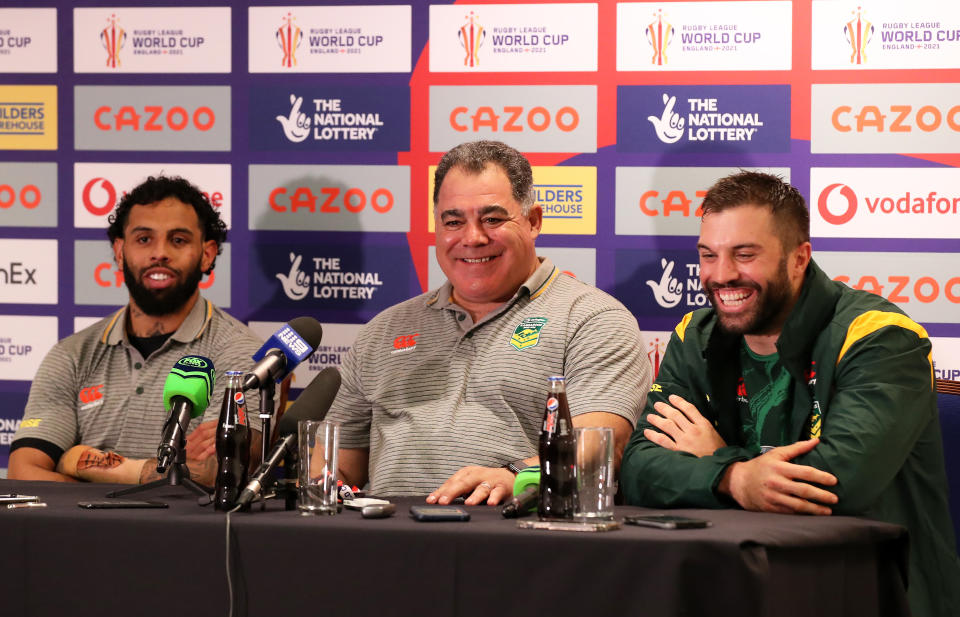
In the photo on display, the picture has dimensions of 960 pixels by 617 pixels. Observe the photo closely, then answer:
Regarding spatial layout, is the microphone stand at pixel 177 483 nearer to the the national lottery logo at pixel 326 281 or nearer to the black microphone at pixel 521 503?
the black microphone at pixel 521 503

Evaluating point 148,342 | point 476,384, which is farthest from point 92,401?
point 476,384

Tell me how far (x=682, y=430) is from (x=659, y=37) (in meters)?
1.76

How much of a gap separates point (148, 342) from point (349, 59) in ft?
4.32

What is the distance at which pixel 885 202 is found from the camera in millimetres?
3516

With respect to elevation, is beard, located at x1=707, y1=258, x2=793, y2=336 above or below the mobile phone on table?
above

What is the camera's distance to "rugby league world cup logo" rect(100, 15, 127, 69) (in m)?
3.92

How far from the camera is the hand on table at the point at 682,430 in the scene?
239cm

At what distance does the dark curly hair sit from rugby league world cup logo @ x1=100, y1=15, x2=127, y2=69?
21.1 inches

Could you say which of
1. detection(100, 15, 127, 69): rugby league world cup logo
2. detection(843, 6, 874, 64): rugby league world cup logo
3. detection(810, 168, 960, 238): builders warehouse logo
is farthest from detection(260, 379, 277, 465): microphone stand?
detection(843, 6, 874, 64): rugby league world cup logo

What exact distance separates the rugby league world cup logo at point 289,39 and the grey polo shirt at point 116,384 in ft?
3.29

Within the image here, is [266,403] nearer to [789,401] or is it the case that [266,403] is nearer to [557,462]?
[557,462]

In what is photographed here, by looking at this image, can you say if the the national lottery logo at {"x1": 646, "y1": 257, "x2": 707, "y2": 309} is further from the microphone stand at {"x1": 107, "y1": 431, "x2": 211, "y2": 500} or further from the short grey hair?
the microphone stand at {"x1": 107, "y1": 431, "x2": 211, "y2": 500}

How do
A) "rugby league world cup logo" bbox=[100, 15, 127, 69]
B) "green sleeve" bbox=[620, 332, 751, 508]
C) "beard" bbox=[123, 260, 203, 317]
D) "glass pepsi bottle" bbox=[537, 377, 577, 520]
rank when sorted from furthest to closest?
"rugby league world cup logo" bbox=[100, 15, 127, 69] → "beard" bbox=[123, 260, 203, 317] → "green sleeve" bbox=[620, 332, 751, 508] → "glass pepsi bottle" bbox=[537, 377, 577, 520]

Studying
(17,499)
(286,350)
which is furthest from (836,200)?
(17,499)
